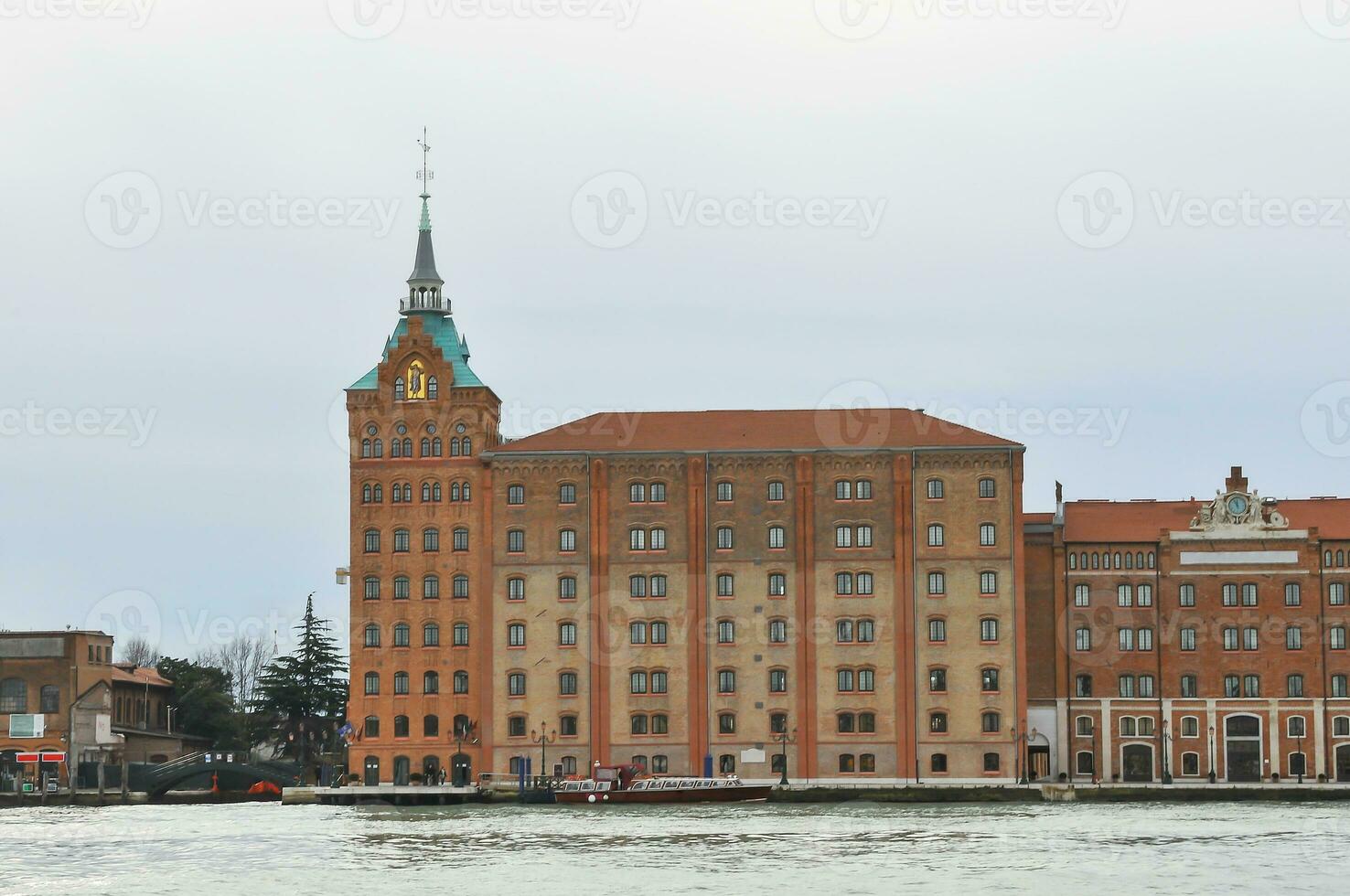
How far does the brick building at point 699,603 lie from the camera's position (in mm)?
114562

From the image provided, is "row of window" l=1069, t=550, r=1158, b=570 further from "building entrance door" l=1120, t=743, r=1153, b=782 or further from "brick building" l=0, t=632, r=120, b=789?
"brick building" l=0, t=632, r=120, b=789

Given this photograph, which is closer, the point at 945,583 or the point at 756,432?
the point at 945,583

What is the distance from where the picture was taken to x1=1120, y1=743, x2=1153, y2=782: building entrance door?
118 m

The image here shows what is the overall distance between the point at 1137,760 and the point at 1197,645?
6.30 metres

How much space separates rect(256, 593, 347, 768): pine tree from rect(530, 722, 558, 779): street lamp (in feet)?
79.7

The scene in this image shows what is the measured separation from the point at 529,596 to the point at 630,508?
6363 mm

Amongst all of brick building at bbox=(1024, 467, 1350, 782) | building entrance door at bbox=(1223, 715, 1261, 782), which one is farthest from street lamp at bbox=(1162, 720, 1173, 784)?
building entrance door at bbox=(1223, 715, 1261, 782)

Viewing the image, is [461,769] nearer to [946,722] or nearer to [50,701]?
[946,722]

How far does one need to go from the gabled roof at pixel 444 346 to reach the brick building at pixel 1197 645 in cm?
2880

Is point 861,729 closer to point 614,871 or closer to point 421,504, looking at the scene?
point 421,504

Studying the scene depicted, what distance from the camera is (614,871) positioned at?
72750 millimetres

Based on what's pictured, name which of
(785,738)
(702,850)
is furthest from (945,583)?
(702,850)

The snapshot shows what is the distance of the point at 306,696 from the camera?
137 m

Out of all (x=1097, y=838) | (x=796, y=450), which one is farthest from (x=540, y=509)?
(x=1097, y=838)
